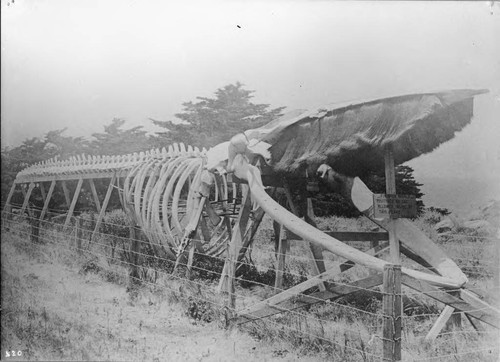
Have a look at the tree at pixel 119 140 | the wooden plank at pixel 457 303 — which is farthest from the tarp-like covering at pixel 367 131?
the tree at pixel 119 140

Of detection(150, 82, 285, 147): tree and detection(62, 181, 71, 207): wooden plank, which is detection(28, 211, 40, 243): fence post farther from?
detection(150, 82, 285, 147): tree

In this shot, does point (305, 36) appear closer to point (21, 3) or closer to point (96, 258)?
point (21, 3)

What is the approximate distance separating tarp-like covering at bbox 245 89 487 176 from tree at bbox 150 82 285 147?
1.98 ft

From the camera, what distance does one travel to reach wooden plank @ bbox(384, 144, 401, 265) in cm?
452

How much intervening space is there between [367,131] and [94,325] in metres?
3.64

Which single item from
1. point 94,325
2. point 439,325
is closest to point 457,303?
point 439,325

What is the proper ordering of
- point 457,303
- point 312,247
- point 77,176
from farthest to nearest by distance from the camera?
1. point 77,176
2. point 312,247
3. point 457,303

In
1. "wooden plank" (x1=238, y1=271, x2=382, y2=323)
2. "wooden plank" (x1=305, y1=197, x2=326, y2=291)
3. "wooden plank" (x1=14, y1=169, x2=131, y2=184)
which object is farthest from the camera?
"wooden plank" (x1=14, y1=169, x2=131, y2=184)

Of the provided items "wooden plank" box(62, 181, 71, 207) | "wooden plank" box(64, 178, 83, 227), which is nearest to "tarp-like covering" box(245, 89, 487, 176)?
"wooden plank" box(64, 178, 83, 227)

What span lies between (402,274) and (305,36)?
2546mm

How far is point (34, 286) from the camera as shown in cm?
595

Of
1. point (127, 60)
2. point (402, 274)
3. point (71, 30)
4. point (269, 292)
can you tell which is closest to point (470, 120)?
point (402, 274)

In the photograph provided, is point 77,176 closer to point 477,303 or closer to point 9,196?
point 9,196

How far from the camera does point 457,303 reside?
4125 millimetres
